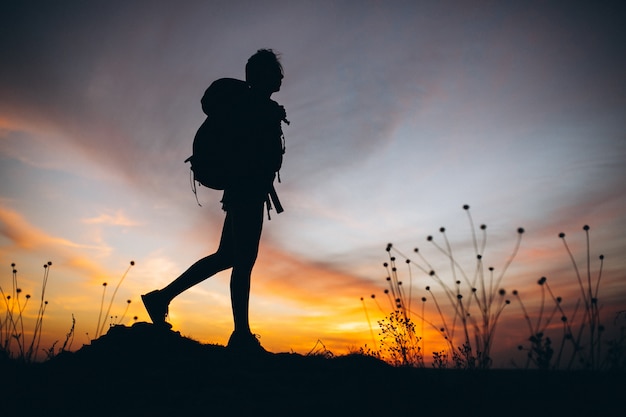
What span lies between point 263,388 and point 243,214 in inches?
64.4

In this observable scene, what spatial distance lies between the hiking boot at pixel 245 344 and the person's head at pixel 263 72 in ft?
8.00

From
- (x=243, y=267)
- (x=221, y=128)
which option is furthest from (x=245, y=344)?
(x=221, y=128)

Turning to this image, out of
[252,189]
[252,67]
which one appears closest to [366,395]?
[252,189]

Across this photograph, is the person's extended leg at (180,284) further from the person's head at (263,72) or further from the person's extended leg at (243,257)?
the person's head at (263,72)

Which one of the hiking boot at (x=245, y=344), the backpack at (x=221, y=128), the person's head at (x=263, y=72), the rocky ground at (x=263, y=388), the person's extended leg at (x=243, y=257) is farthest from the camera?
the person's head at (x=263, y=72)

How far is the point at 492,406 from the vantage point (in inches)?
86.6

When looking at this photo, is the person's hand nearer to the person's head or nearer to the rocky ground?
the person's head

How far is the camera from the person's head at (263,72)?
3994 mm

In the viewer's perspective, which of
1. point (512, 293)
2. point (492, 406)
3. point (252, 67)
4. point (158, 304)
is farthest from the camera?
point (252, 67)

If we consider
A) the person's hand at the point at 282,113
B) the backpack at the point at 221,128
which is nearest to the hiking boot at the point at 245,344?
the backpack at the point at 221,128

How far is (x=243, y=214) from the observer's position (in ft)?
12.0

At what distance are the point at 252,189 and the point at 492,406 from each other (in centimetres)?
257

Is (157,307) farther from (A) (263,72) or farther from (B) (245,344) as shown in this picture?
(A) (263,72)

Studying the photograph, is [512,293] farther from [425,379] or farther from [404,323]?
[404,323]
